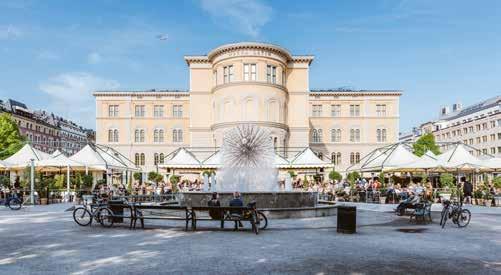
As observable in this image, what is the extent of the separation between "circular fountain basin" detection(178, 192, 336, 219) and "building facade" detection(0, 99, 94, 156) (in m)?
59.1

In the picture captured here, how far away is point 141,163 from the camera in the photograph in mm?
66875

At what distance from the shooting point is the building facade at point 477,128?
84062 millimetres

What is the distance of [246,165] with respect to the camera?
2011 cm

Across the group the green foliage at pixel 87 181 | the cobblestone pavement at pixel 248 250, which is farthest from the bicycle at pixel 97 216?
the green foliage at pixel 87 181

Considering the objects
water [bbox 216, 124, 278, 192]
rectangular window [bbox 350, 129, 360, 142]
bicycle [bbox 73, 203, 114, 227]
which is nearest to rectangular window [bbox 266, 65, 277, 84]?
rectangular window [bbox 350, 129, 360, 142]

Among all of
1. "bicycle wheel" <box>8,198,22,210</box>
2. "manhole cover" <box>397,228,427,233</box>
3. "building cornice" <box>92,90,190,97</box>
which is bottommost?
"bicycle wheel" <box>8,198,22,210</box>

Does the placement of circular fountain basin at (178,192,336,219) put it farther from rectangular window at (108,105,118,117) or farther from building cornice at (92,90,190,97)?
rectangular window at (108,105,118,117)

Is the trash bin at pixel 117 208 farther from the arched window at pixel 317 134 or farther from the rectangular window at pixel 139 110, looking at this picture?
the arched window at pixel 317 134

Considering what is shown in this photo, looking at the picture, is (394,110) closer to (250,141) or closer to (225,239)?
(250,141)

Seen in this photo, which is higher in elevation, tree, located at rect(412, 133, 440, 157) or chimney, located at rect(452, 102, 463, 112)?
chimney, located at rect(452, 102, 463, 112)

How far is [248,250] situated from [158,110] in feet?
198

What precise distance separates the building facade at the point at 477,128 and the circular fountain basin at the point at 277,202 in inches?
2469

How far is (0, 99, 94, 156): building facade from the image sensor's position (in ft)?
290

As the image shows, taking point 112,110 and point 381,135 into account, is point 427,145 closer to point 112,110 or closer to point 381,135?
point 381,135
